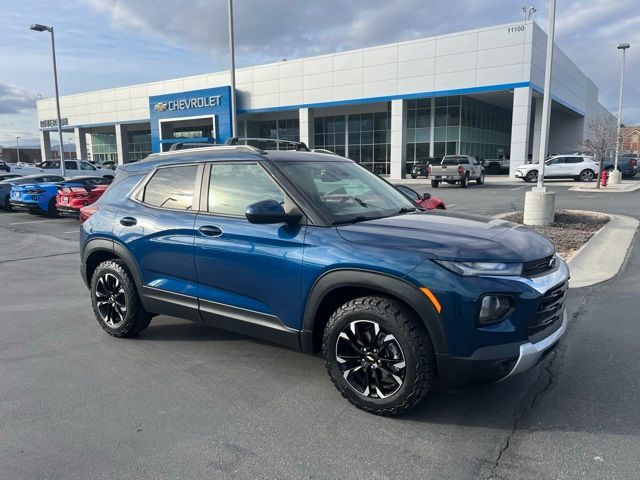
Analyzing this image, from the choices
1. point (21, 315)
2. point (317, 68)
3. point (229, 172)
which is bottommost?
point (21, 315)

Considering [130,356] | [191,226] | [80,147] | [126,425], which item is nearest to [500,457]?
[126,425]

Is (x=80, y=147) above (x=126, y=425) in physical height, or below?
above

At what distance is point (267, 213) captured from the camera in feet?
11.3

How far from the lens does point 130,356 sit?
14.8 ft

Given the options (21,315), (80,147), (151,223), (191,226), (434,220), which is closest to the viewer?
(434,220)

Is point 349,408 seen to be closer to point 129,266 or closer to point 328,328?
point 328,328

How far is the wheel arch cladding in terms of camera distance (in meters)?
3.04

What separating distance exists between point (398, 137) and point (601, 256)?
1237 inches

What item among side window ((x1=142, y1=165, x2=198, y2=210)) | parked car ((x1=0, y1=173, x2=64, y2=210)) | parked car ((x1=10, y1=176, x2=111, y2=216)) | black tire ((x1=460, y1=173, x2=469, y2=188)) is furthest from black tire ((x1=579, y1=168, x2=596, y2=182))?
side window ((x1=142, y1=165, x2=198, y2=210))

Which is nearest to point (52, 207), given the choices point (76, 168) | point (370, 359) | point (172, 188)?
point (172, 188)

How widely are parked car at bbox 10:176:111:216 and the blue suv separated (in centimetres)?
1261

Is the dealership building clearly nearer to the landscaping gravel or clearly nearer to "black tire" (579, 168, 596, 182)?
"black tire" (579, 168, 596, 182)

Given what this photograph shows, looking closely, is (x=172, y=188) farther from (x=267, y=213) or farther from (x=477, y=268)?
(x=477, y=268)

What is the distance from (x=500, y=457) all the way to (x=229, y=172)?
292 centimetres
